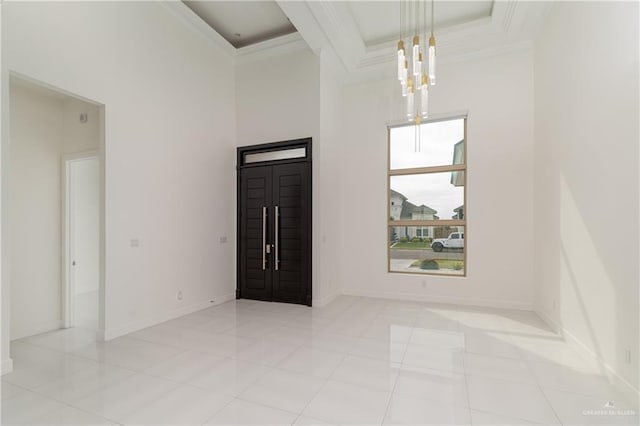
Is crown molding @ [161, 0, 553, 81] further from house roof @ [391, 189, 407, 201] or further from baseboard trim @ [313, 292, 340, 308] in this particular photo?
baseboard trim @ [313, 292, 340, 308]

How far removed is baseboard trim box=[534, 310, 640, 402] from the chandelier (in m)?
2.99

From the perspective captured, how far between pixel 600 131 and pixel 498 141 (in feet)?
7.14

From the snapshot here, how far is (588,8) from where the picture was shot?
3.02 metres

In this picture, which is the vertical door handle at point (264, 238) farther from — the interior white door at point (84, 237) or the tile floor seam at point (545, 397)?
the tile floor seam at point (545, 397)

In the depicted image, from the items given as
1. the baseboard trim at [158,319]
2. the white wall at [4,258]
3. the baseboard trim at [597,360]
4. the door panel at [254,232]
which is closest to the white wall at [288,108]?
the door panel at [254,232]

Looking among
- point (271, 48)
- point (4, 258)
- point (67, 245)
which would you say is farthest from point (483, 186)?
point (67, 245)

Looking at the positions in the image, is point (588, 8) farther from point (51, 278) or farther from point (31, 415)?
point (51, 278)

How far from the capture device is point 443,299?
5.20 meters

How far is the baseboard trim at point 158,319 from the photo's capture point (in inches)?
141

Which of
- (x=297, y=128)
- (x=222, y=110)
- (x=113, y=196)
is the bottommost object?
(x=113, y=196)

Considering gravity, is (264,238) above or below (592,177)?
below

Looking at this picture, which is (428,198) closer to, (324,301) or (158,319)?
(324,301)

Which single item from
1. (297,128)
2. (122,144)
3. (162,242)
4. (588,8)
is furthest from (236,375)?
(588,8)

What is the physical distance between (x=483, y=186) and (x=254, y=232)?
391 cm
